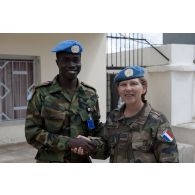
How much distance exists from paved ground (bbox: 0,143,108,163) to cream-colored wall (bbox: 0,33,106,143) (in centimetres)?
23

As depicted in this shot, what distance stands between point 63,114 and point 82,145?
0.29 m

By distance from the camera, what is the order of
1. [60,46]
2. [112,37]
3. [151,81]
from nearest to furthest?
[60,46], [151,81], [112,37]

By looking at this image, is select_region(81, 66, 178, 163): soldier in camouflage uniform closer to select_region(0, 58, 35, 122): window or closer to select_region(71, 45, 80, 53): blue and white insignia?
select_region(71, 45, 80, 53): blue and white insignia

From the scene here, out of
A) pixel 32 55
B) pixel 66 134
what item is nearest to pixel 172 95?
pixel 32 55

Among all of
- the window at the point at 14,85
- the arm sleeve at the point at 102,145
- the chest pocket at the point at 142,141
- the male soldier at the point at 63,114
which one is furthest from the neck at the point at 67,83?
the window at the point at 14,85

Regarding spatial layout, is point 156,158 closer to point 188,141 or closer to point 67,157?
point 67,157

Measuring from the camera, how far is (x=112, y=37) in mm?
7344

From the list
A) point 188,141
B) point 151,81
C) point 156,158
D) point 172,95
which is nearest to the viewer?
point 156,158

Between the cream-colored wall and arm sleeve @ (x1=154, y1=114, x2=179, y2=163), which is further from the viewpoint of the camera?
the cream-colored wall

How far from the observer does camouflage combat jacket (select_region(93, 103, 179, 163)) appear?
167 centimetres

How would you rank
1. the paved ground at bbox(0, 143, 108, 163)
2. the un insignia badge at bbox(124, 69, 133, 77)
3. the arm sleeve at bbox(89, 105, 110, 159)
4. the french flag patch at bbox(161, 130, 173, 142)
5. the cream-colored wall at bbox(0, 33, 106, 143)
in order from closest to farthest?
the french flag patch at bbox(161, 130, 173, 142) < the un insignia badge at bbox(124, 69, 133, 77) < the arm sleeve at bbox(89, 105, 110, 159) < the paved ground at bbox(0, 143, 108, 163) < the cream-colored wall at bbox(0, 33, 106, 143)

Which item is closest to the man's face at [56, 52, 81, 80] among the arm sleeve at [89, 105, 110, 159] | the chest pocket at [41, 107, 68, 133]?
the chest pocket at [41, 107, 68, 133]

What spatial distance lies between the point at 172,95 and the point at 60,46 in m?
4.42

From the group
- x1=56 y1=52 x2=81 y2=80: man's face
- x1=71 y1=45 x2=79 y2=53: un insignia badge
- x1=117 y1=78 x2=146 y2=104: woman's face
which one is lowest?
x1=117 y1=78 x2=146 y2=104: woman's face
